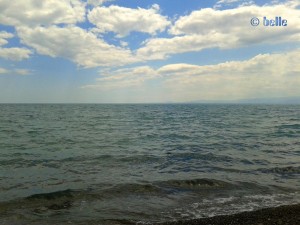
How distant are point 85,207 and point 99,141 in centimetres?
1672

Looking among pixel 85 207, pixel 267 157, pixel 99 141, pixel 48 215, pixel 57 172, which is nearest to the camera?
pixel 48 215

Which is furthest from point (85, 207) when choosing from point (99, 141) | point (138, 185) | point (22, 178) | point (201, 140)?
point (201, 140)

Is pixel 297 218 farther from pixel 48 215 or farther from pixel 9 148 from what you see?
pixel 9 148

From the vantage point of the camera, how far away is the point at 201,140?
28625 millimetres

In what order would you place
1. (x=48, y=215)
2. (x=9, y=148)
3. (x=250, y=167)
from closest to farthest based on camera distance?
(x=48, y=215)
(x=250, y=167)
(x=9, y=148)

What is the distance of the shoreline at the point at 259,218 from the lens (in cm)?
863

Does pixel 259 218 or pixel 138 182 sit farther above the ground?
pixel 259 218

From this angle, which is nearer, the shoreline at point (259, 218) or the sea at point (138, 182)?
the shoreline at point (259, 218)

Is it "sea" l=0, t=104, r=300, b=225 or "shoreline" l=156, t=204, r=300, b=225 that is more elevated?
"shoreline" l=156, t=204, r=300, b=225

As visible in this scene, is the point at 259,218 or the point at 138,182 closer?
the point at 259,218

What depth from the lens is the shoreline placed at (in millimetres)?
8629

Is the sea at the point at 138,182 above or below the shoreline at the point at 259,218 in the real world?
below

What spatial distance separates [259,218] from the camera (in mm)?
9094

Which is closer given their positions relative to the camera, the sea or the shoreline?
the shoreline
